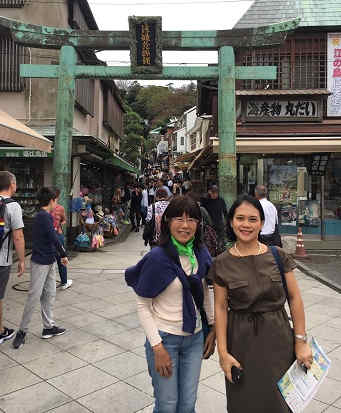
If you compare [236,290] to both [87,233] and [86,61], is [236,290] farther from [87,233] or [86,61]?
[86,61]

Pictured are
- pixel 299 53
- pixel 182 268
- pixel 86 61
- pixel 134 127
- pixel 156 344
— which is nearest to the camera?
pixel 156 344

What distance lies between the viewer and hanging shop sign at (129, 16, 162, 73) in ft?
31.1

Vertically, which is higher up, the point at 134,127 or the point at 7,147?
the point at 134,127

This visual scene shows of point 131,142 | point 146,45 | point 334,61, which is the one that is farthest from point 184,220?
point 131,142

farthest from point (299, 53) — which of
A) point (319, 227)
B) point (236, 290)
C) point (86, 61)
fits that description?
point (236, 290)

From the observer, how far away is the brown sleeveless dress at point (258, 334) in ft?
7.00

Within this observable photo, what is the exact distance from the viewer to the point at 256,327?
2143 millimetres

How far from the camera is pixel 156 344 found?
7.52ft

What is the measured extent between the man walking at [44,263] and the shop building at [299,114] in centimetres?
859

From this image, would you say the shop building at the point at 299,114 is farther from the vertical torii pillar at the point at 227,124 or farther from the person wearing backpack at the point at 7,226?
the person wearing backpack at the point at 7,226

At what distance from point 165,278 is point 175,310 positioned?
9.0 inches

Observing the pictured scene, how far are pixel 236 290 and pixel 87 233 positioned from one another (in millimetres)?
9873

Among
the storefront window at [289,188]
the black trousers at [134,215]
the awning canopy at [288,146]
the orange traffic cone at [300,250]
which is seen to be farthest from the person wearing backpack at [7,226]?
the black trousers at [134,215]

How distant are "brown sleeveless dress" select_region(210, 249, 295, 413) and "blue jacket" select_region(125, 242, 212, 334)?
288 mm
